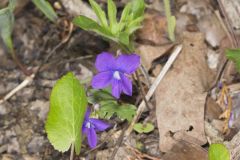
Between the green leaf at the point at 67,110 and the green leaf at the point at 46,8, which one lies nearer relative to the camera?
the green leaf at the point at 67,110

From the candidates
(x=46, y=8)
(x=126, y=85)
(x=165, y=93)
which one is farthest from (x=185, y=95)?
(x=46, y=8)

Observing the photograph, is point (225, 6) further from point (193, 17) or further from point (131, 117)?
point (131, 117)

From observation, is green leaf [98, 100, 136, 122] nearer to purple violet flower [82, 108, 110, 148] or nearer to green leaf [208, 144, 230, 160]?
purple violet flower [82, 108, 110, 148]

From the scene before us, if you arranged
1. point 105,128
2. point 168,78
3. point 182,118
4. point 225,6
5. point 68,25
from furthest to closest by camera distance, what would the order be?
point 68,25, point 225,6, point 168,78, point 182,118, point 105,128

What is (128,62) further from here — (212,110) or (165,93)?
(212,110)

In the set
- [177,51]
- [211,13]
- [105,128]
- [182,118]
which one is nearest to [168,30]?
[177,51]

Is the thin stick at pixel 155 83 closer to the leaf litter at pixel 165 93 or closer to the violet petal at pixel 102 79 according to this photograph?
the leaf litter at pixel 165 93

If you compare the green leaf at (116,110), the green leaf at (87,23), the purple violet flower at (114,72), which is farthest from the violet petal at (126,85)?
the green leaf at (87,23)
